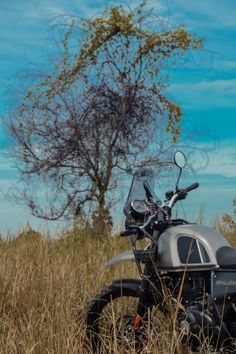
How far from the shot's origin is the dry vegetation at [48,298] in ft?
13.8

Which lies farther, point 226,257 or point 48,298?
point 48,298

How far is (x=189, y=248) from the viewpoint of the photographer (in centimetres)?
418

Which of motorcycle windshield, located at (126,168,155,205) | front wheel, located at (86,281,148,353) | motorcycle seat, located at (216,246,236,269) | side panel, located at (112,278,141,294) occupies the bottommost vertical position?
front wheel, located at (86,281,148,353)

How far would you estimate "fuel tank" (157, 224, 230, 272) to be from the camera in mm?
4148

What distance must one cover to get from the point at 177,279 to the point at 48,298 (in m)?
1.37

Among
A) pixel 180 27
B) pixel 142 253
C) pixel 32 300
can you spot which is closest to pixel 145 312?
pixel 142 253

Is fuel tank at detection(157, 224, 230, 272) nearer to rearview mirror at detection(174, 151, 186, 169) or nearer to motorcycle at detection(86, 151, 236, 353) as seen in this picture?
motorcycle at detection(86, 151, 236, 353)

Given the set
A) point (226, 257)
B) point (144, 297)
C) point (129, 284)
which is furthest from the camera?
point (129, 284)

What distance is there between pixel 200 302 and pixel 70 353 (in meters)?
0.88

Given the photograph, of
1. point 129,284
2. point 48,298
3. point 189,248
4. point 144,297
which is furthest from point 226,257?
point 48,298

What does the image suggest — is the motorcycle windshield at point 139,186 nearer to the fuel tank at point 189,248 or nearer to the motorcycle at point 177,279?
the motorcycle at point 177,279

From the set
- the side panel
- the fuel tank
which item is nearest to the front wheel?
the side panel

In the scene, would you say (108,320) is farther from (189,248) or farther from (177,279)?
(189,248)

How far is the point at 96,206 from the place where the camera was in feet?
34.2
